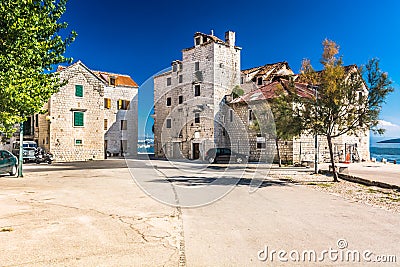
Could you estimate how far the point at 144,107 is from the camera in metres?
13.9

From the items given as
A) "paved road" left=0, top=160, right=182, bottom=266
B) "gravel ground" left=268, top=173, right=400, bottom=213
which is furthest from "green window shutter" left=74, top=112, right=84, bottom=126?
"gravel ground" left=268, top=173, right=400, bottom=213

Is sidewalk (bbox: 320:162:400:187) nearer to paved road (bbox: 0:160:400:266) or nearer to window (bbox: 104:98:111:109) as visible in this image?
paved road (bbox: 0:160:400:266)

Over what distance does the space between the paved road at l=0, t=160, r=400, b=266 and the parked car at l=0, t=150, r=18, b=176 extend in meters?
6.18

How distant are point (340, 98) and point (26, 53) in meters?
12.9

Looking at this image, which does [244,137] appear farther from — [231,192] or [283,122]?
[231,192]

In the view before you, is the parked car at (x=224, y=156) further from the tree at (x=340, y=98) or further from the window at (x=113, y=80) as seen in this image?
the window at (x=113, y=80)

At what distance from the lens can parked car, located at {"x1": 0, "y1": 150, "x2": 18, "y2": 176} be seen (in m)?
16.8

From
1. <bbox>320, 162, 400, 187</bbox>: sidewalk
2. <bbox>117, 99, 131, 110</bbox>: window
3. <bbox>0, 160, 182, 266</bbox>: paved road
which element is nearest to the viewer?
<bbox>0, 160, 182, 266</bbox>: paved road

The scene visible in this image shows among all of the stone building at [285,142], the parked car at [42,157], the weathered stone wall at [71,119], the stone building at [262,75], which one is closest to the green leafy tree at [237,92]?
the stone building at [285,142]

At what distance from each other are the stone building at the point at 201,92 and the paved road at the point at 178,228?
24512 millimetres

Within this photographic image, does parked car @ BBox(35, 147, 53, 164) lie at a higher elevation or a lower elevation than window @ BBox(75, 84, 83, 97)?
lower

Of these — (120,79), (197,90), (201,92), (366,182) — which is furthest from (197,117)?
(366,182)

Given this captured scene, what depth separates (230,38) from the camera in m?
37.5

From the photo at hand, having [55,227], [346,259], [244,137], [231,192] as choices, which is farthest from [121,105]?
[346,259]
